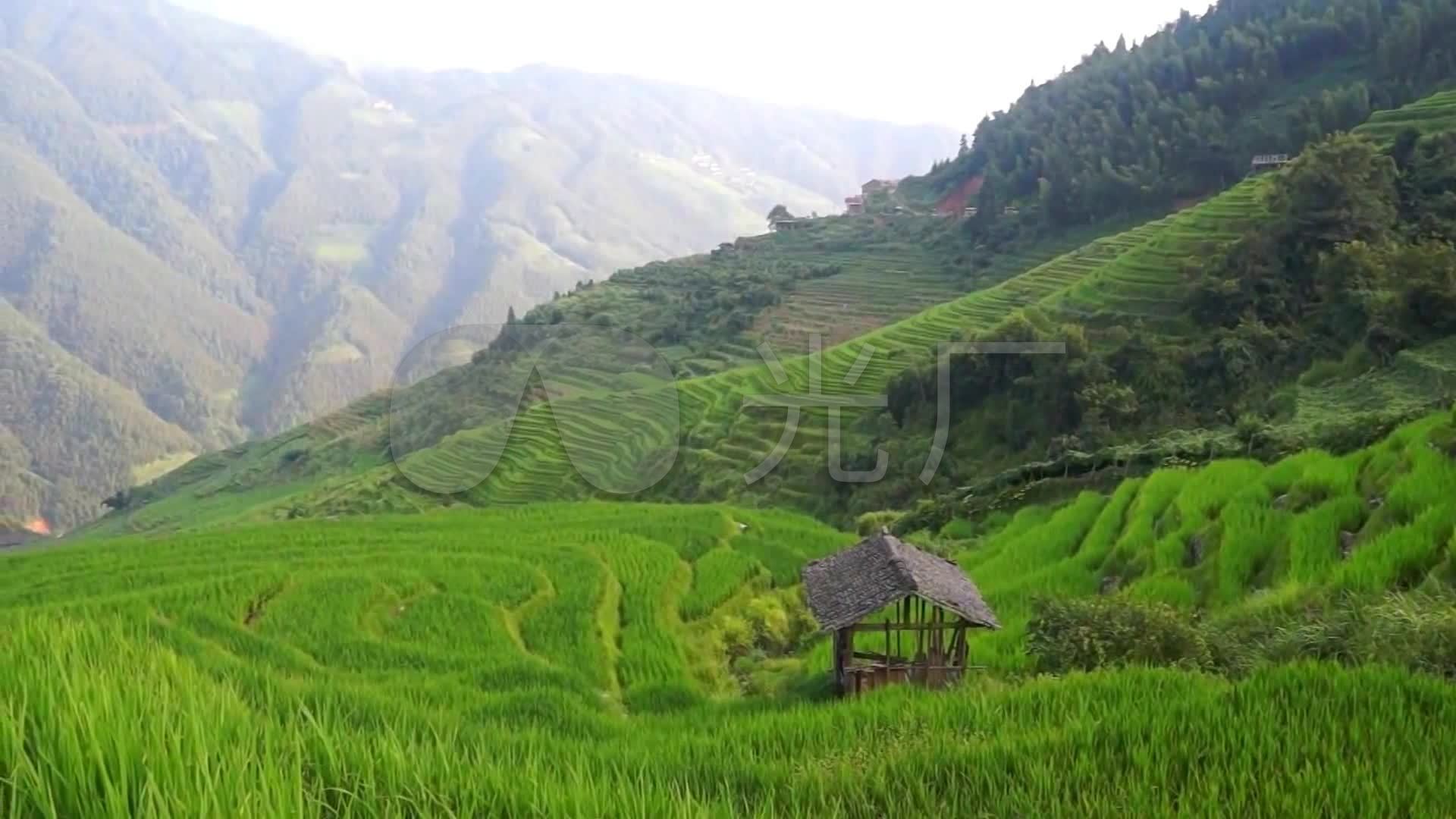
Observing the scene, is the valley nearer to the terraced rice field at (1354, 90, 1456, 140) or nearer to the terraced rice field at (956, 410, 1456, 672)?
the terraced rice field at (956, 410, 1456, 672)

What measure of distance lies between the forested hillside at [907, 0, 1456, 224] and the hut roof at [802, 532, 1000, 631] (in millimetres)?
34668

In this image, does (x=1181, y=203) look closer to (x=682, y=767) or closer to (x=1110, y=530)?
(x=1110, y=530)

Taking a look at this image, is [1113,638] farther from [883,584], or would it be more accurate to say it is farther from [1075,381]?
[1075,381]

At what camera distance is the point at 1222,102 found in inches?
1779

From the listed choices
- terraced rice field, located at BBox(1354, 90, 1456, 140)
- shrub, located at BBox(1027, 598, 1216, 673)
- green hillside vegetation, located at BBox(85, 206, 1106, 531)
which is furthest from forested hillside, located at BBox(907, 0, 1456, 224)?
shrub, located at BBox(1027, 598, 1216, 673)

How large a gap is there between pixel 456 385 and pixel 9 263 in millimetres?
143666

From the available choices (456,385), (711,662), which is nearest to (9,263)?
(456,385)

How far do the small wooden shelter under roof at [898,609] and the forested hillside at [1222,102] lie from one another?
34911 millimetres

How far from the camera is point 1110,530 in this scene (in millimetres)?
13031

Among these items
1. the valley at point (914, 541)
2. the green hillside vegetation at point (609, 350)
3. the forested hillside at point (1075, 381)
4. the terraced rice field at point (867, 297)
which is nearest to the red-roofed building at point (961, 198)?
the green hillside vegetation at point (609, 350)

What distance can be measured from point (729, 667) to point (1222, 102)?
4310cm

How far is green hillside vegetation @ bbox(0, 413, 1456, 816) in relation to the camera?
2607 mm

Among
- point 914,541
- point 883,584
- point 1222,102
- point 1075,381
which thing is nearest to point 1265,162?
point 1222,102

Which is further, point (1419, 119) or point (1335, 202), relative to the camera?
point (1419, 119)
